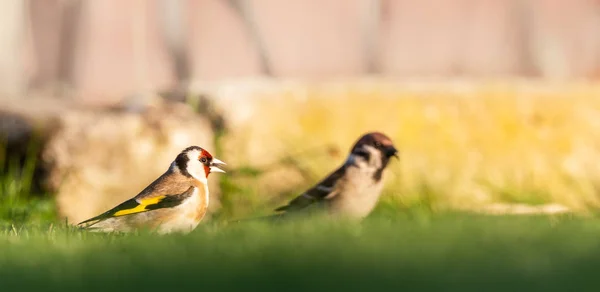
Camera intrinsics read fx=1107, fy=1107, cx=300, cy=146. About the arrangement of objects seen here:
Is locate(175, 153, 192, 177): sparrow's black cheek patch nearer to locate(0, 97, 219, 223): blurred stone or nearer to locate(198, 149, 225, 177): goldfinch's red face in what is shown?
locate(198, 149, 225, 177): goldfinch's red face

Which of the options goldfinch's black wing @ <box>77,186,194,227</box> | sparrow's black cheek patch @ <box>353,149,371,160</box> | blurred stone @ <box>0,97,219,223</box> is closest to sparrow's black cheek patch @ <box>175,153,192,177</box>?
goldfinch's black wing @ <box>77,186,194,227</box>

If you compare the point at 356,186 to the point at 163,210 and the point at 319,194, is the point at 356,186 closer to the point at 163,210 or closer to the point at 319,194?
the point at 319,194

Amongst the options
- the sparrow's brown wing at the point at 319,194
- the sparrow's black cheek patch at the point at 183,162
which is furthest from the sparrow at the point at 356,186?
the sparrow's black cheek patch at the point at 183,162

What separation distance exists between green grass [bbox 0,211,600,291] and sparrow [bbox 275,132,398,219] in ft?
3.26

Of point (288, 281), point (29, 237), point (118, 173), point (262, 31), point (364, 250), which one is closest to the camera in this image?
point (288, 281)

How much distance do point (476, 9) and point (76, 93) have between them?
3.54 meters

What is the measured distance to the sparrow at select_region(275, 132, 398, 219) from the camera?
6105 mm

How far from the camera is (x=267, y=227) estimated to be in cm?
517

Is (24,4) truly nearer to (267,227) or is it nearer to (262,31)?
(262,31)

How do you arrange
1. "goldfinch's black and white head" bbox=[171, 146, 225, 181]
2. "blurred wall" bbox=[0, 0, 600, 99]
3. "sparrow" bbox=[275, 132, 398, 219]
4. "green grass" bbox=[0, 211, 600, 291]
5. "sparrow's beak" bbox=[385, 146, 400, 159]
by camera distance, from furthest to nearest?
"blurred wall" bbox=[0, 0, 600, 99]
"sparrow's beak" bbox=[385, 146, 400, 159]
"sparrow" bbox=[275, 132, 398, 219]
"goldfinch's black and white head" bbox=[171, 146, 225, 181]
"green grass" bbox=[0, 211, 600, 291]

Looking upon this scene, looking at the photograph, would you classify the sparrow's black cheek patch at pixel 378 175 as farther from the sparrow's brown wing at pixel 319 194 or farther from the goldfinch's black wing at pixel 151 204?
the goldfinch's black wing at pixel 151 204

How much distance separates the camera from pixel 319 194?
6.20 meters

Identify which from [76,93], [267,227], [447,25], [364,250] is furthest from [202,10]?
[364,250]

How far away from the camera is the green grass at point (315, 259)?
3.66 m
